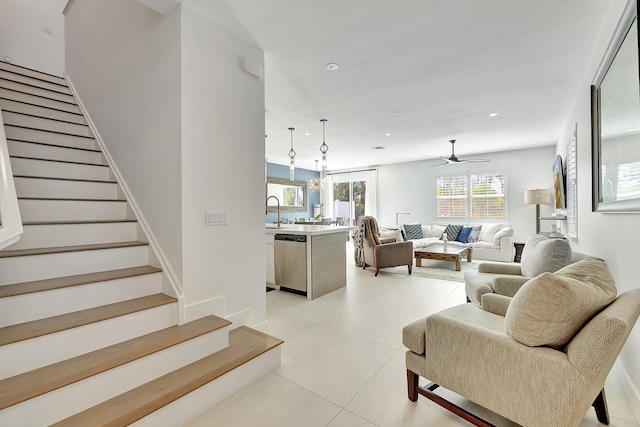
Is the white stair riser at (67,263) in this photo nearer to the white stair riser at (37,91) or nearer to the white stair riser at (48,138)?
the white stair riser at (48,138)

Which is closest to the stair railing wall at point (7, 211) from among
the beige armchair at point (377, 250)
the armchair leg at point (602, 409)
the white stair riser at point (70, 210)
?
the white stair riser at point (70, 210)

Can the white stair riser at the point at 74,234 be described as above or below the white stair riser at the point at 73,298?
above

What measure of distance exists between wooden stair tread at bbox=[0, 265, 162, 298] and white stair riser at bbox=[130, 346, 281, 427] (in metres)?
0.95

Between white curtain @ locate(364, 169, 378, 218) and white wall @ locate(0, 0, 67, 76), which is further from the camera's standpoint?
white curtain @ locate(364, 169, 378, 218)

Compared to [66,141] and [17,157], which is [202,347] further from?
[66,141]

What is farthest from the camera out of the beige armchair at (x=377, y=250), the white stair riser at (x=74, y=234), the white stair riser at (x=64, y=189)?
the beige armchair at (x=377, y=250)

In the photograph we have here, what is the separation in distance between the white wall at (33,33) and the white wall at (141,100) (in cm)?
221

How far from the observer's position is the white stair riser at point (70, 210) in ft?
7.36

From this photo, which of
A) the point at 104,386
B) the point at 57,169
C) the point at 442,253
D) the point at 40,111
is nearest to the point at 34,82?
the point at 40,111

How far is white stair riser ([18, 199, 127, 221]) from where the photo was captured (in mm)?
2242

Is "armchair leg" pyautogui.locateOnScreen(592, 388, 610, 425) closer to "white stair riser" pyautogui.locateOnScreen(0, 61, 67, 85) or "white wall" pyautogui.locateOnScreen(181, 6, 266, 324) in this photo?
"white wall" pyautogui.locateOnScreen(181, 6, 266, 324)

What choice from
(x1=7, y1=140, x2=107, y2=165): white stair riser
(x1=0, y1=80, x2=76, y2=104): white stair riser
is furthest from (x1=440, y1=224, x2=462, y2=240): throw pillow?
(x1=0, y1=80, x2=76, y2=104): white stair riser

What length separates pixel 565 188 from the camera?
452 centimetres

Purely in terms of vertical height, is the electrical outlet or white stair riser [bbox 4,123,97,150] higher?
white stair riser [bbox 4,123,97,150]
